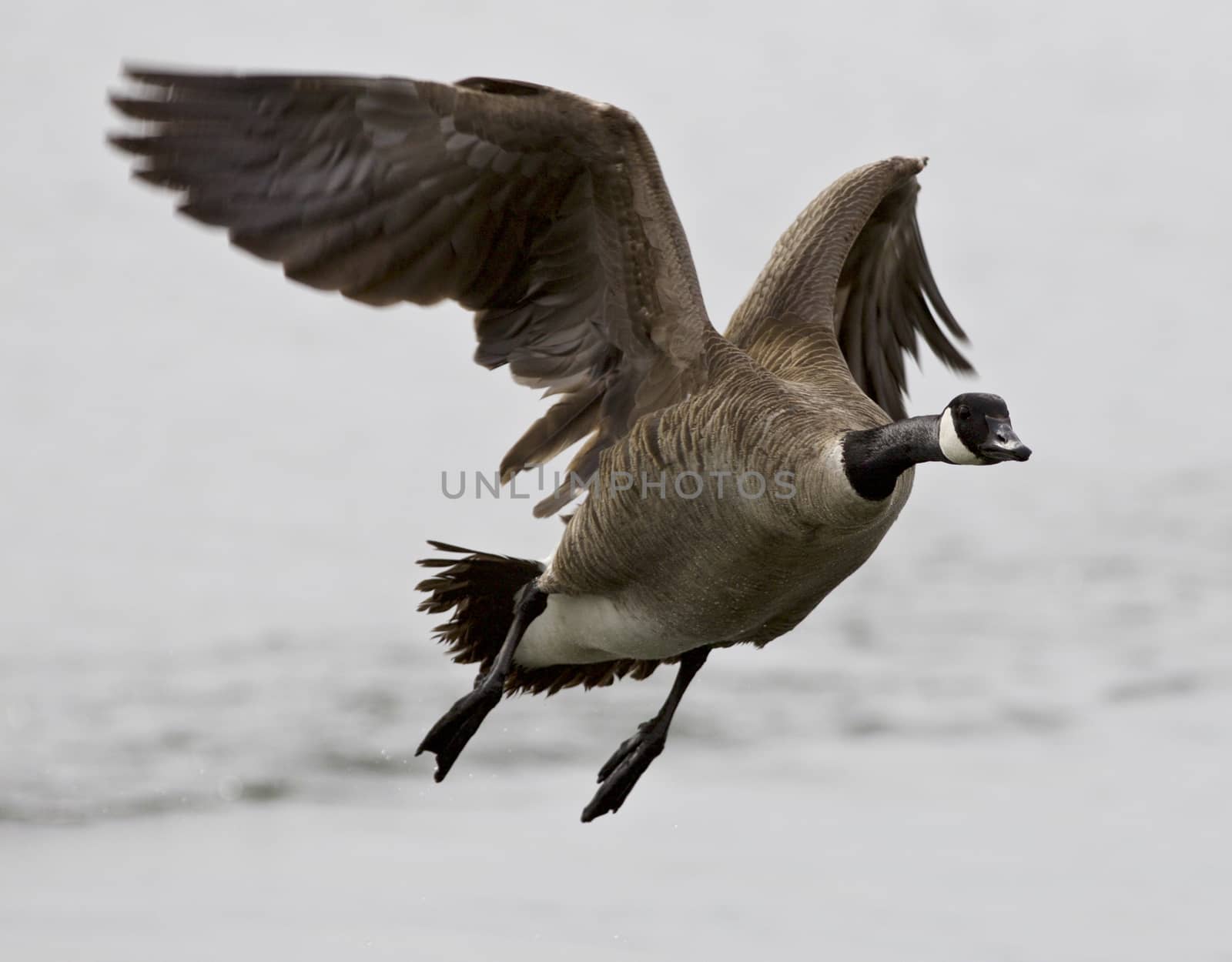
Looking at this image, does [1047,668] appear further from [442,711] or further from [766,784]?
[442,711]

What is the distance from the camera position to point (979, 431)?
565 cm

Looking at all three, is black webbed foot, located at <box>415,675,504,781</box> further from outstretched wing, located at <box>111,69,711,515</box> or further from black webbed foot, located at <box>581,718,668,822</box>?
outstretched wing, located at <box>111,69,711,515</box>

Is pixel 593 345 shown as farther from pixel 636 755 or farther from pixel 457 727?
pixel 636 755

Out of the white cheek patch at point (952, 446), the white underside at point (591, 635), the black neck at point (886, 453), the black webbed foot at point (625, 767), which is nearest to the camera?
the white cheek patch at point (952, 446)

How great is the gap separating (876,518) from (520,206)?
5.42 ft

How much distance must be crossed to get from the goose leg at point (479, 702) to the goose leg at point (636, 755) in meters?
0.60

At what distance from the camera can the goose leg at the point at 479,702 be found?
7047mm

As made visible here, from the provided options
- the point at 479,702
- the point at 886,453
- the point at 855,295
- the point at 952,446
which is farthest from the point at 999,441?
the point at 855,295

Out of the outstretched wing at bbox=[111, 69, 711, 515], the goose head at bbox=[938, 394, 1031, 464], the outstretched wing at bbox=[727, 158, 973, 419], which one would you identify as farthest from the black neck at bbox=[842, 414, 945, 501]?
the outstretched wing at bbox=[727, 158, 973, 419]

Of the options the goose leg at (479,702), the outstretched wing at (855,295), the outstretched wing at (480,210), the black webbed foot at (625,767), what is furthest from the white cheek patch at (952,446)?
the black webbed foot at (625,767)

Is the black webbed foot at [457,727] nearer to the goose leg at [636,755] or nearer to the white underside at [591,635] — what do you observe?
the white underside at [591,635]

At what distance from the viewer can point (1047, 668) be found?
12.4 m

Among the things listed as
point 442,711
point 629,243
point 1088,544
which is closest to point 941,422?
point 629,243

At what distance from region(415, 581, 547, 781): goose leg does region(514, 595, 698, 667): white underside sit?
7cm
